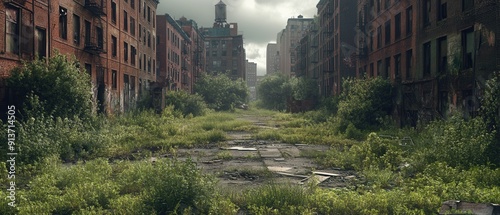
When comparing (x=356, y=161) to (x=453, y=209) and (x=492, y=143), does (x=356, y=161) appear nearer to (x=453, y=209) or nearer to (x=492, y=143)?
(x=492, y=143)

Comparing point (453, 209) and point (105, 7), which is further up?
point (105, 7)

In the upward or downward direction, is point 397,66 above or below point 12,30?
below

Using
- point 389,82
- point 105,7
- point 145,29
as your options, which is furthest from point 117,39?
point 389,82

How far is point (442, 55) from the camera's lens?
56.4ft

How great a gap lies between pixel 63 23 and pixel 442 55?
19427mm

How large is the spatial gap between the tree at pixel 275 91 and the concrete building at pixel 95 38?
2450 cm


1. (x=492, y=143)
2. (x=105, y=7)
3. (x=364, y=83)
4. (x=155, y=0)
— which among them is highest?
(x=155, y=0)

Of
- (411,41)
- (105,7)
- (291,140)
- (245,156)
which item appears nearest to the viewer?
(245,156)

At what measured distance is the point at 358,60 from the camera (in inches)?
1246

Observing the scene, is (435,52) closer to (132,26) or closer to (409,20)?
(409,20)

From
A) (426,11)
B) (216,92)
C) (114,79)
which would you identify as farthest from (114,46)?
(216,92)

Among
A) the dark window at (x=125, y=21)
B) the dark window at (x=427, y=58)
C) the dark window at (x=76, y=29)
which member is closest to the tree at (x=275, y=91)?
the dark window at (x=125, y=21)

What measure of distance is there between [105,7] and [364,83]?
1791 cm

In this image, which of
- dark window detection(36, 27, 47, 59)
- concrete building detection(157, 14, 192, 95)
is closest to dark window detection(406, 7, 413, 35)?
dark window detection(36, 27, 47, 59)
